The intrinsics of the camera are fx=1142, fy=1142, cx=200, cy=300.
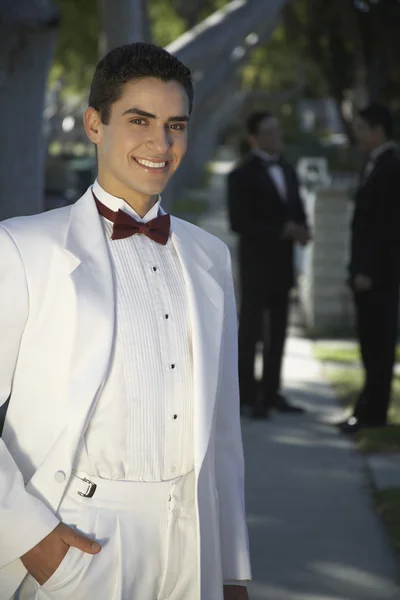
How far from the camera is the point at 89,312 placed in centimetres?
272

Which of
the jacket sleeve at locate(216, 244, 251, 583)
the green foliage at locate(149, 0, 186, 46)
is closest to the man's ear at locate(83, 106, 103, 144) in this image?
the jacket sleeve at locate(216, 244, 251, 583)

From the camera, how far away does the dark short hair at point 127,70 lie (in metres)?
2.82

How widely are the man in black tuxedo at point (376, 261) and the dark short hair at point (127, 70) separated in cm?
561

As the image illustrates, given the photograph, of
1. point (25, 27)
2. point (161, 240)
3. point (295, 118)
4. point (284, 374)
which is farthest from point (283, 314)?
point (295, 118)

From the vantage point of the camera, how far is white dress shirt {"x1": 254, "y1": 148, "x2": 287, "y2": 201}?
9.11 meters

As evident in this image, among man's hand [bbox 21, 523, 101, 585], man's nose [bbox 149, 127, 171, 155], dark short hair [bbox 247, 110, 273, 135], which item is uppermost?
man's nose [bbox 149, 127, 171, 155]

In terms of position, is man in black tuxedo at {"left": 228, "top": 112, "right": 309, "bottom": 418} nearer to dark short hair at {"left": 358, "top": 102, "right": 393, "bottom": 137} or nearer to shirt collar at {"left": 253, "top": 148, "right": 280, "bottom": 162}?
shirt collar at {"left": 253, "top": 148, "right": 280, "bottom": 162}

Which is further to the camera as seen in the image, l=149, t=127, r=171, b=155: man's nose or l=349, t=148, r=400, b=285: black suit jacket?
l=349, t=148, r=400, b=285: black suit jacket

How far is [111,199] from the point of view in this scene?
295cm

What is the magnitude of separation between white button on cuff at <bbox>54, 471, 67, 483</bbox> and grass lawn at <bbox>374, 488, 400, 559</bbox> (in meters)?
3.47

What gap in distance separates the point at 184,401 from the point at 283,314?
255 inches

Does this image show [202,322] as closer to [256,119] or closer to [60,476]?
[60,476]

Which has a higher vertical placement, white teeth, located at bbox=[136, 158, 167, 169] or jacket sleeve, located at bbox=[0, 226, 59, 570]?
white teeth, located at bbox=[136, 158, 167, 169]

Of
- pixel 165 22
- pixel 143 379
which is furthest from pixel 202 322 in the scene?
pixel 165 22
